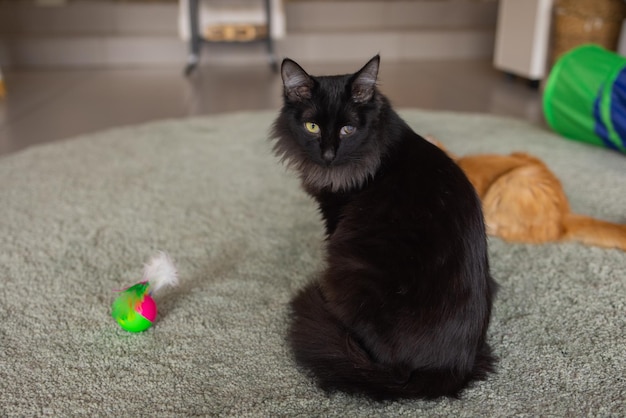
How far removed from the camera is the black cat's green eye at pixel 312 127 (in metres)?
1.25

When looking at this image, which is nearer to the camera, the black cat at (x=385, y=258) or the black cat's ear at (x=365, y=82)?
the black cat at (x=385, y=258)

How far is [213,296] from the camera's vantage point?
5.06ft

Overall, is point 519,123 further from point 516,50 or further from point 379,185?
point 379,185

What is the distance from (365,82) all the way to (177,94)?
11.1ft

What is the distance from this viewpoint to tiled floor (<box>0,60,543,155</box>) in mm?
3471

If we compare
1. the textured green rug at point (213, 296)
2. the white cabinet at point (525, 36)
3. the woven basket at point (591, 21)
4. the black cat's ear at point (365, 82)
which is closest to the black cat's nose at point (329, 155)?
the black cat's ear at point (365, 82)

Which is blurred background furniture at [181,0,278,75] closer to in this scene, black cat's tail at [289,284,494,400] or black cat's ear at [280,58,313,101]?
black cat's ear at [280,58,313,101]

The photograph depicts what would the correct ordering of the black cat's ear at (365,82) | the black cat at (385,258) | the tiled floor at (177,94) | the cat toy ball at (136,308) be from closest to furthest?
the black cat at (385,258)
the black cat's ear at (365,82)
the cat toy ball at (136,308)
the tiled floor at (177,94)

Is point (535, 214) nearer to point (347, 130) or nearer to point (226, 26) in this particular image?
point (347, 130)

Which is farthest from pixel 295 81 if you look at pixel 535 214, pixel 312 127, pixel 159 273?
pixel 535 214

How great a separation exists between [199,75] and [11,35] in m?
2.15

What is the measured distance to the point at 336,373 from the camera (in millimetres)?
1112

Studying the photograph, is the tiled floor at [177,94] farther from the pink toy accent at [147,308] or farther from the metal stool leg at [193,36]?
the pink toy accent at [147,308]

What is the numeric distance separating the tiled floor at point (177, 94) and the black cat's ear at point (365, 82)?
2.42 metres
